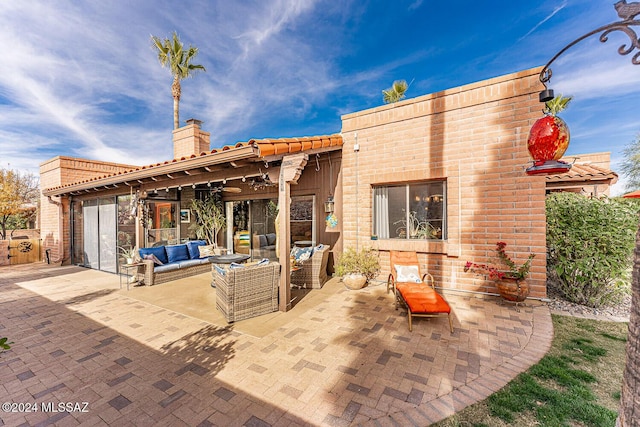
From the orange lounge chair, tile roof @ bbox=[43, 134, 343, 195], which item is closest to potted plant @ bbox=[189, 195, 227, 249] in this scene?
tile roof @ bbox=[43, 134, 343, 195]

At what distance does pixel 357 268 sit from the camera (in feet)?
19.8

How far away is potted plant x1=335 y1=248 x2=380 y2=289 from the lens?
5.89 metres

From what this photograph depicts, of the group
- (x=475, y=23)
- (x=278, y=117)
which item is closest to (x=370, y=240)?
(x=475, y=23)

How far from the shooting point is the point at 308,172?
7516 mm

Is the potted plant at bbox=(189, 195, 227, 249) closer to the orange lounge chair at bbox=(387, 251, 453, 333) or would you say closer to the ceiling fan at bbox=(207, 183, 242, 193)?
the ceiling fan at bbox=(207, 183, 242, 193)

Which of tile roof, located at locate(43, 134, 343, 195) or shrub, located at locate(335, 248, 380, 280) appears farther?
shrub, located at locate(335, 248, 380, 280)

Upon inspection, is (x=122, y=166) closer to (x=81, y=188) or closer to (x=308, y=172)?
(x=81, y=188)

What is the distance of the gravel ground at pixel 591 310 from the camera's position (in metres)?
4.38

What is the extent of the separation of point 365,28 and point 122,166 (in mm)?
12591

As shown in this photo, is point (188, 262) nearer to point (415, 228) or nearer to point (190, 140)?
point (190, 140)

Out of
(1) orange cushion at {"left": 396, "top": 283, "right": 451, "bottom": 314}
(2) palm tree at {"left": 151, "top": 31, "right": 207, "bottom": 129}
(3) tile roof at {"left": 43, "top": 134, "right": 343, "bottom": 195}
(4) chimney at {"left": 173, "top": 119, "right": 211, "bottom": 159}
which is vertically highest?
(2) palm tree at {"left": 151, "top": 31, "right": 207, "bottom": 129}

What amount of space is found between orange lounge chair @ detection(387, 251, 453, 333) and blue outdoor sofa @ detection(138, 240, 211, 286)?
498 centimetres

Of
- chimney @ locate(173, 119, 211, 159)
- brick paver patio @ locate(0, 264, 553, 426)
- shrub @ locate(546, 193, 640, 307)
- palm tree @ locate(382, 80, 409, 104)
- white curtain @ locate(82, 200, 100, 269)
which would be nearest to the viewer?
brick paver patio @ locate(0, 264, 553, 426)

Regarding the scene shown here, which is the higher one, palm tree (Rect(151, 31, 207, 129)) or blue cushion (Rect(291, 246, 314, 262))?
palm tree (Rect(151, 31, 207, 129))
